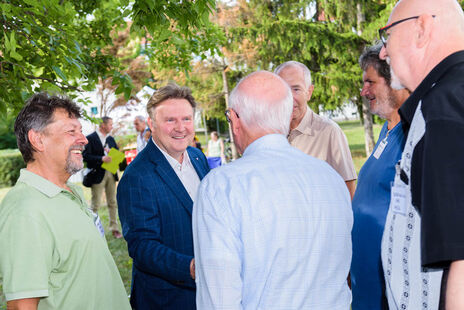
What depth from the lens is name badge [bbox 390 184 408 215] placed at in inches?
54.1

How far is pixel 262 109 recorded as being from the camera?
66.4 inches

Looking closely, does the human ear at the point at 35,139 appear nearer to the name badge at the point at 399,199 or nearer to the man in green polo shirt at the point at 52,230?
the man in green polo shirt at the point at 52,230

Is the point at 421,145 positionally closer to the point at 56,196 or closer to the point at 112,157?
the point at 56,196

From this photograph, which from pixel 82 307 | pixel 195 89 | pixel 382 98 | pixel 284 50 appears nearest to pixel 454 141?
pixel 382 98

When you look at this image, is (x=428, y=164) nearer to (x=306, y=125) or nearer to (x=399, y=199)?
(x=399, y=199)

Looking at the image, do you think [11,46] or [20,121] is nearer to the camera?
[20,121]

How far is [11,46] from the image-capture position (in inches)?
104

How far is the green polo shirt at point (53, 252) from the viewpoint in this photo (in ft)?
5.91

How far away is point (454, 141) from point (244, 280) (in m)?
0.90

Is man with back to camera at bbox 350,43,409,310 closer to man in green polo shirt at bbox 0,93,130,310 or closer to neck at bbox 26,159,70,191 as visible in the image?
man in green polo shirt at bbox 0,93,130,310

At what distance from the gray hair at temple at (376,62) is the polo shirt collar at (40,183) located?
1.94 m

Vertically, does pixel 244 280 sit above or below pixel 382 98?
below

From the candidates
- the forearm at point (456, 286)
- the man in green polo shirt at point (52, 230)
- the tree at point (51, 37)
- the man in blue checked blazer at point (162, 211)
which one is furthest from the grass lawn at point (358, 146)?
the forearm at point (456, 286)

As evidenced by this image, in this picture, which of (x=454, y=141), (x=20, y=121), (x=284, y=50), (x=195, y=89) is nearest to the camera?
(x=454, y=141)
